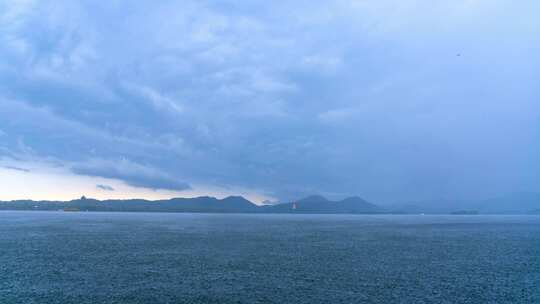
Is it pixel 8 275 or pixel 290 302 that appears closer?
pixel 290 302

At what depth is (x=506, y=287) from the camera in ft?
190

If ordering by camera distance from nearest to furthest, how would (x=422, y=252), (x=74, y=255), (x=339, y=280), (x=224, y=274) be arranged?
1. (x=339, y=280)
2. (x=224, y=274)
3. (x=74, y=255)
4. (x=422, y=252)

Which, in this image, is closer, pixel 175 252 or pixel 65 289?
pixel 65 289

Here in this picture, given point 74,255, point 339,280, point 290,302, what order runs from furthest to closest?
point 74,255, point 339,280, point 290,302

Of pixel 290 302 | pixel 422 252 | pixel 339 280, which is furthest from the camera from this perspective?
pixel 422 252

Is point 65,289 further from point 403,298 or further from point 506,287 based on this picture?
point 506,287

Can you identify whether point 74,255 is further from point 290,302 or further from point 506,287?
point 506,287

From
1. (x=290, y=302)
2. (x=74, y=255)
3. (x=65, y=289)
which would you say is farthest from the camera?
(x=74, y=255)

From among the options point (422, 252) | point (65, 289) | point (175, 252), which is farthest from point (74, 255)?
point (422, 252)

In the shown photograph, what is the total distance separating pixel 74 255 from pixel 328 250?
59150mm

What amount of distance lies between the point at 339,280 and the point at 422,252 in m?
45.6

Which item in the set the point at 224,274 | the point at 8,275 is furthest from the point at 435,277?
the point at 8,275

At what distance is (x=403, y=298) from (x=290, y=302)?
1470 centimetres

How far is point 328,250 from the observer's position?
98.9 metres
